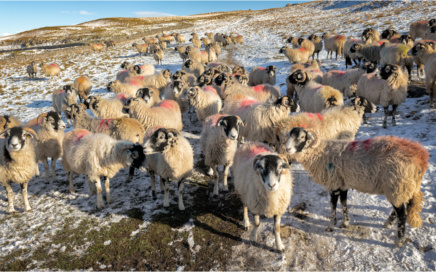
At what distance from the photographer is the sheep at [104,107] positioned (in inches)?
373

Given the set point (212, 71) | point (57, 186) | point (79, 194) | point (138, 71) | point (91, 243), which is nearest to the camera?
point (91, 243)

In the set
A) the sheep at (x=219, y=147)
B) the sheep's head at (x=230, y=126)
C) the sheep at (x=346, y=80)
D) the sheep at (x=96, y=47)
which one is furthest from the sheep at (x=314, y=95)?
the sheep at (x=96, y=47)

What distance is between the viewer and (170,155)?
5820 mm

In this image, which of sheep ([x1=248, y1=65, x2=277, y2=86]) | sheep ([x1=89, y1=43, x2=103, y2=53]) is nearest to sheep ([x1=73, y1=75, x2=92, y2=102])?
sheep ([x1=248, y1=65, x2=277, y2=86])

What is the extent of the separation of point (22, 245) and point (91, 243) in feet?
4.88

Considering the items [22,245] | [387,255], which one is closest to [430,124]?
[387,255]

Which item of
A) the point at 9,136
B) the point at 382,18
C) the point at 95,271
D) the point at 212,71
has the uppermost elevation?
the point at 382,18

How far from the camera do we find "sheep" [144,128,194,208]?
5590 mm

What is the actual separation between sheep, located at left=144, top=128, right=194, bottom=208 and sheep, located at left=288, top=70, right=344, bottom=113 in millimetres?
5242

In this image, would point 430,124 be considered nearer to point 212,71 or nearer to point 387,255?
point 387,255

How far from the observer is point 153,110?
29.6 ft

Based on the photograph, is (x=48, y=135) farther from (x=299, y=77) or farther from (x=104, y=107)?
(x=299, y=77)

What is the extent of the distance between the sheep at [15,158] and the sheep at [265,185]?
17.5ft

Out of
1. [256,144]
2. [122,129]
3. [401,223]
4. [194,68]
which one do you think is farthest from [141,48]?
[401,223]
